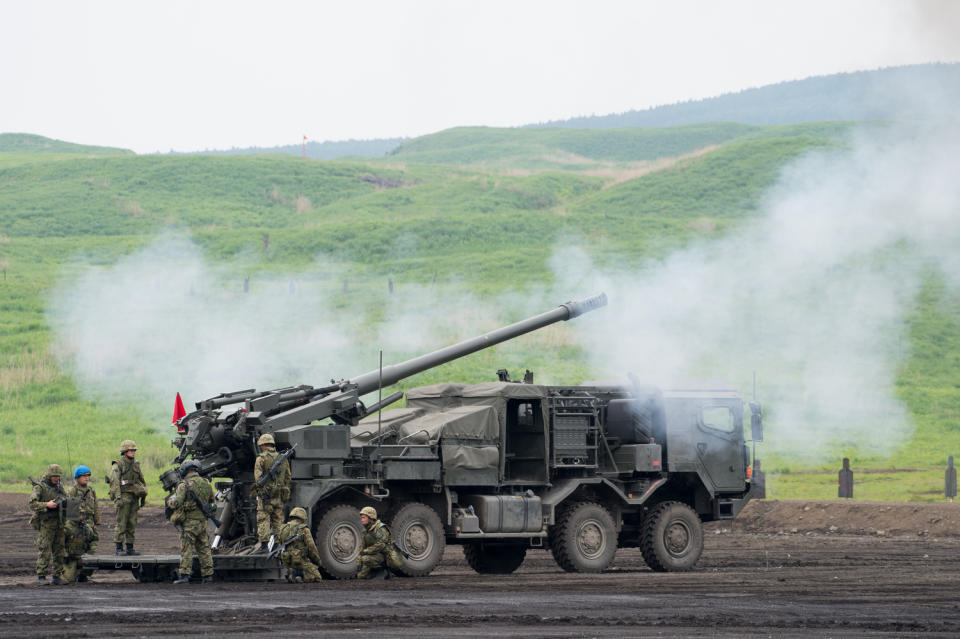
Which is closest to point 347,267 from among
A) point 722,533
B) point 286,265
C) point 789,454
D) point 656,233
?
point 286,265

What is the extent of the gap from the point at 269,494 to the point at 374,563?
5.92ft

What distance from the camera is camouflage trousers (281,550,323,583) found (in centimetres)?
1886

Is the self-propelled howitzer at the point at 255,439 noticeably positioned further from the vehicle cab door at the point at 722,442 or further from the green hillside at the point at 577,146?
the green hillside at the point at 577,146

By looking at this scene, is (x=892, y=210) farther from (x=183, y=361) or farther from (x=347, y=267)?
(x=183, y=361)

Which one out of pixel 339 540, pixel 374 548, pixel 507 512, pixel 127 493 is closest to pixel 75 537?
pixel 127 493

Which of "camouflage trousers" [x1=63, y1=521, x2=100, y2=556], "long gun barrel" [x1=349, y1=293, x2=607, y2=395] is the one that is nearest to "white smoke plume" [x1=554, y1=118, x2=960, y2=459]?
"long gun barrel" [x1=349, y1=293, x2=607, y2=395]

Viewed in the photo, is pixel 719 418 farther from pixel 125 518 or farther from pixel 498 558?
pixel 125 518

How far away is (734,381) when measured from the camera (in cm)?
4212

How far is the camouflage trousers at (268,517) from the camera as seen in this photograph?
19141 millimetres

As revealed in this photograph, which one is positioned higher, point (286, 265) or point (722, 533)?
point (286, 265)

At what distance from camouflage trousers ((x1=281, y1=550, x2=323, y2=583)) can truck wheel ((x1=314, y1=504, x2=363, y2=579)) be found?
1.38 ft

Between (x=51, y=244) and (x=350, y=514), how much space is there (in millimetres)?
52521

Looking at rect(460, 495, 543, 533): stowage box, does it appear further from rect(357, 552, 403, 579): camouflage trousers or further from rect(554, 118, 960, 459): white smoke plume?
rect(554, 118, 960, 459): white smoke plume

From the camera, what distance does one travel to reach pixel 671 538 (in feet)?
73.3
